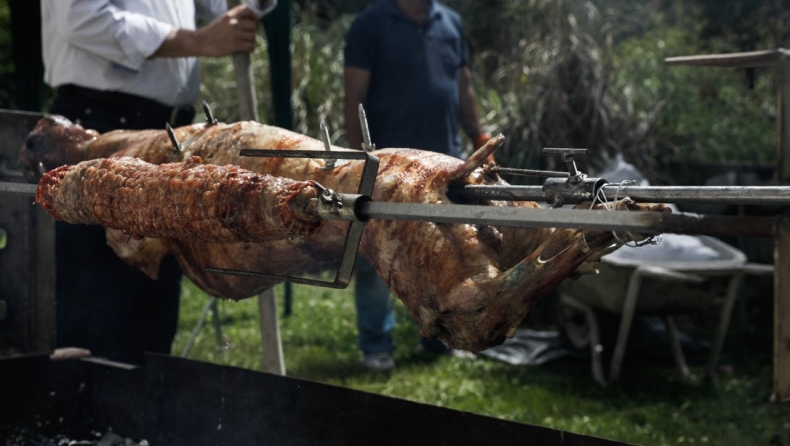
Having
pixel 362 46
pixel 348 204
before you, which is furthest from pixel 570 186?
pixel 362 46

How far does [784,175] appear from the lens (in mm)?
3090

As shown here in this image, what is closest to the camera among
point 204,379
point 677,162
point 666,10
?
point 204,379

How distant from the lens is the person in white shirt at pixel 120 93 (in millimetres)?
3299

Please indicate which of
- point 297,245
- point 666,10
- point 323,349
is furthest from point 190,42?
point 666,10

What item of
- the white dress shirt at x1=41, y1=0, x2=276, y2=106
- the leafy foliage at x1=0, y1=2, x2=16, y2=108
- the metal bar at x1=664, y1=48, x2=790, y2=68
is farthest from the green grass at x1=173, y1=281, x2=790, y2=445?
→ the leafy foliage at x1=0, y1=2, x2=16, y2=108

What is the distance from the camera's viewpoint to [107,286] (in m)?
3.68

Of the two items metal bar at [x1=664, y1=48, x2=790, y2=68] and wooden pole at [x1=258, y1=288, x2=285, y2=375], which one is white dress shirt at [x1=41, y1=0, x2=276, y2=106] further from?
metal bar at [x1=664, y1=48, x2=790, y2=68]

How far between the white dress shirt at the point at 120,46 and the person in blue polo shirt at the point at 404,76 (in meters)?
1.46

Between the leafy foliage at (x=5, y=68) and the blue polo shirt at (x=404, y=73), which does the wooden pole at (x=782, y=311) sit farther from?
the leafy foliage at (x=5, y=68)

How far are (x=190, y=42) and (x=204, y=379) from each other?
1.42 meters

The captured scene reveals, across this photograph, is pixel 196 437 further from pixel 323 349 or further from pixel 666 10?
pixel 666 10

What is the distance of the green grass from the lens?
4273 millimetres

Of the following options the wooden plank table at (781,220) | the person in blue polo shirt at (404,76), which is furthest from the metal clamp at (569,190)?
the person in blue polo shirt at (404,76)

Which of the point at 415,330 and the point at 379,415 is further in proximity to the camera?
the point at 415,330
